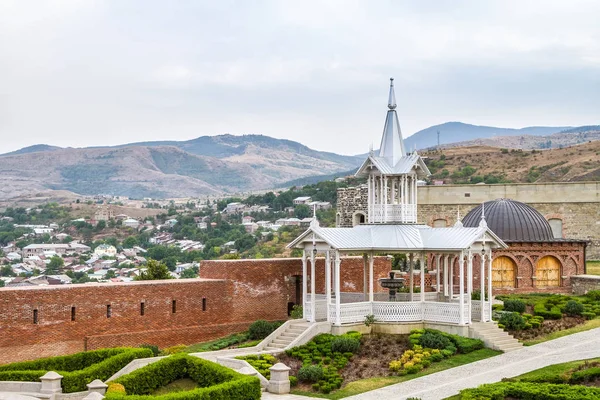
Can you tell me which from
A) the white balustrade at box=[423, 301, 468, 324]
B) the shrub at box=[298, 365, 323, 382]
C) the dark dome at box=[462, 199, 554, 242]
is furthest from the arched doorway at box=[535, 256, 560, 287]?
the shrub at box=[298, 365, 323, 382]

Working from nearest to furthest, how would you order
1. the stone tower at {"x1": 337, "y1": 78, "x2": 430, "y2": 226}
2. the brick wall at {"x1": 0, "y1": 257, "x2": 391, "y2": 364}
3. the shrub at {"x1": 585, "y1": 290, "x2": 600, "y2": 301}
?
the brick wall at {"x1": 0, "y1": 257, "x2": 391, "y2": 364}, the stone tower at {"x1": 337, "y1": 78, "x2": 430, "y2": 226}, the shrub at {"x1": 585, "y1": 290, "x2": 600, "y2": 301}

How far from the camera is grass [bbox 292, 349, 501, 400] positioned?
2575 cm

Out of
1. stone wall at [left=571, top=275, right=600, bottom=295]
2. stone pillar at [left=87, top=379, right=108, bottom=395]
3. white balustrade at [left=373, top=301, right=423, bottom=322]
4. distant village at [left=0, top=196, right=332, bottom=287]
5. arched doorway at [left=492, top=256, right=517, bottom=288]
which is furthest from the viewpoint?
distant village at [left=0, top=196, right=332, bottom=287]

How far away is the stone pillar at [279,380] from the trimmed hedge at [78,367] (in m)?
4.80

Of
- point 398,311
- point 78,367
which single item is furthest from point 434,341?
point 78,367

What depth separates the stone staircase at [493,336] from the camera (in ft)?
96.3

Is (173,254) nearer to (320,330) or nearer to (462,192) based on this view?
(462,192)

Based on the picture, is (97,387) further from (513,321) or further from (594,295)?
(594,295)

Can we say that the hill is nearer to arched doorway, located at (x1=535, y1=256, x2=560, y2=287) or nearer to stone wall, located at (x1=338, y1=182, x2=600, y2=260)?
stone wall, located at (x1=338, y1=182, x2=600, y2=260)

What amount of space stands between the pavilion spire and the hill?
6186 cm

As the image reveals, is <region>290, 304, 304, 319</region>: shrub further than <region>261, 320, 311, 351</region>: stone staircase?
Yes

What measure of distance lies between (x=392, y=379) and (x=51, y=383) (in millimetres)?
9830

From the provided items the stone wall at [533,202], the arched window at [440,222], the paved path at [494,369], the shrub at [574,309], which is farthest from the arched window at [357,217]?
the paved path at [494,369]

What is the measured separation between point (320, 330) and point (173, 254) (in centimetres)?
7016
